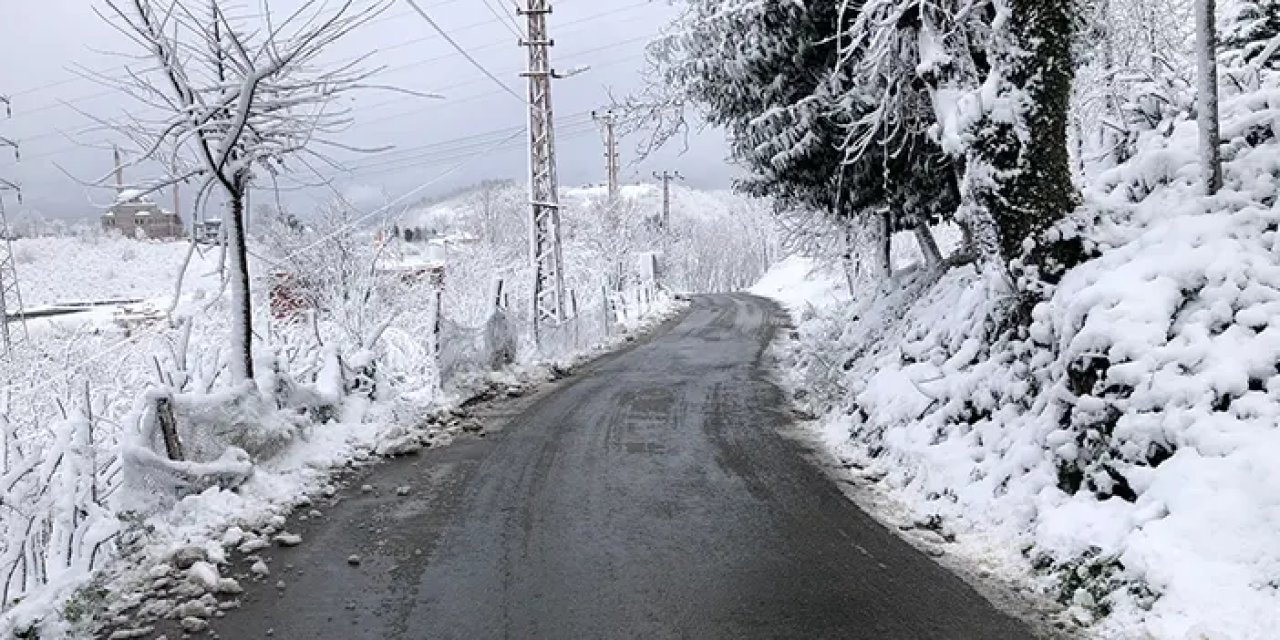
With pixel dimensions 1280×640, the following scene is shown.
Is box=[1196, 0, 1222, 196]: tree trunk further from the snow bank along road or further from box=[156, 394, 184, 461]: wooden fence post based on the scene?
box=[156, 394, 184, 461]: wooden fence post

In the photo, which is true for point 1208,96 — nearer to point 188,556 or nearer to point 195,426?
point 188,556

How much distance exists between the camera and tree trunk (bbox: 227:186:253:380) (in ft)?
25.9

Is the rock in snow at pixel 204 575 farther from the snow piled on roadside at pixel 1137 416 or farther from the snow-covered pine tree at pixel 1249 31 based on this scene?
the snow-covered pine tree at pixel 1249 31

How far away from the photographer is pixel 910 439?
7418mm

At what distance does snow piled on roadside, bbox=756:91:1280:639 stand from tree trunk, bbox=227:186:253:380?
233 inches

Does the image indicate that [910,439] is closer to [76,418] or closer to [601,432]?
[601,432]

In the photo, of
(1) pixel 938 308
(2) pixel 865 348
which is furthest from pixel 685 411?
(1) pixel 938 308

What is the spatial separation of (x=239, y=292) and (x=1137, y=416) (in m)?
7.64

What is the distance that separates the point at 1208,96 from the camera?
5.98 metres

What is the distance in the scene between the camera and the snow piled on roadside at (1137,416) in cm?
414

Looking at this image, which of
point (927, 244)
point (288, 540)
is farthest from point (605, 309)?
point (288, 540)

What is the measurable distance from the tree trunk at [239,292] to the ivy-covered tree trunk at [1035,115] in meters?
6.93

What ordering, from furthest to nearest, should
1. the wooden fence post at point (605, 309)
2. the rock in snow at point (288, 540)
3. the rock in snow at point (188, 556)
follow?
the wooden fence post at point (605, 309), the rock in snow at point (288, 540), the rock in snow at point (188, 556)

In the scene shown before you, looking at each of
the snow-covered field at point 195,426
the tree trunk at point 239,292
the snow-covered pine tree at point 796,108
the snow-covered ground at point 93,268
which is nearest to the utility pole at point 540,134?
the snow-covered field at point 195,426
